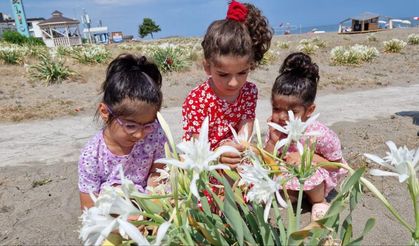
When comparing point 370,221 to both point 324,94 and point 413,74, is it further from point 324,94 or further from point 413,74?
point 413,74

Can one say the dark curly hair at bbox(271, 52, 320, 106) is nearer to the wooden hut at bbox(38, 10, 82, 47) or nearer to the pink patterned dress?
the pink patterned dress

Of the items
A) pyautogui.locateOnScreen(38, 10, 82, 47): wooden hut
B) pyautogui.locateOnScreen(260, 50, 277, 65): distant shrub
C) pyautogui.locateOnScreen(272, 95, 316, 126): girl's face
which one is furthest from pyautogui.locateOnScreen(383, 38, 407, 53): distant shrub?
pyautogui.locateOnScreen(38, 10, 82, 47): wooden hut

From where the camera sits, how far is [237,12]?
6.40 ft

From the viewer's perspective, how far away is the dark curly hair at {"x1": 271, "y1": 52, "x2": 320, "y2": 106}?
206 centimetres

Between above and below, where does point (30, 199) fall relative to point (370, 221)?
below

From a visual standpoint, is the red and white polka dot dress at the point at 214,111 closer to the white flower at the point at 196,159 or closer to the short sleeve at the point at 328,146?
the short sleeve at the point at 328,146

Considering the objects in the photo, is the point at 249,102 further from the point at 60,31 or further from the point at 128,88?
the point at 60,31

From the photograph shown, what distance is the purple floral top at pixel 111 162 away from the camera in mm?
1817

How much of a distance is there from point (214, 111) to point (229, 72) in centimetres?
39

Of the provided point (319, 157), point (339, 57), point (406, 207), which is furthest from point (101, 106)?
point (339, 57)

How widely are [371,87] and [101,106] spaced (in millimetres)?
6009

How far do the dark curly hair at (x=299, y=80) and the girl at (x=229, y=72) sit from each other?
19cm

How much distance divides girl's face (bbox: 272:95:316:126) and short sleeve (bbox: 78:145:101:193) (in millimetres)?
1036

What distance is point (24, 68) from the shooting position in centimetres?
798
